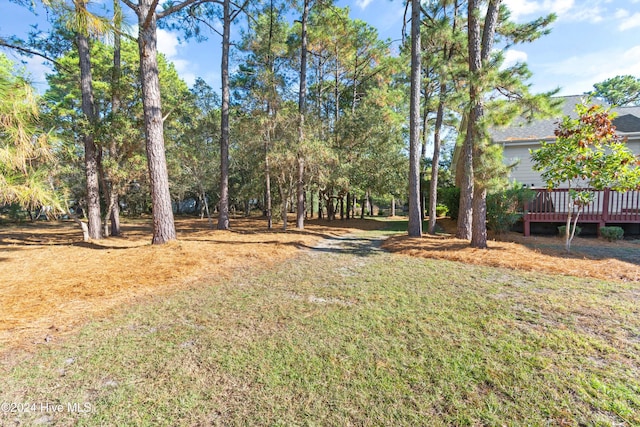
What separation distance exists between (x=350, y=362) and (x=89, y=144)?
36.4ft

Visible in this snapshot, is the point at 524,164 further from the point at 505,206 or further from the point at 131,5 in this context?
the point at 131,5

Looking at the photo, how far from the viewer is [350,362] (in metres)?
2.25

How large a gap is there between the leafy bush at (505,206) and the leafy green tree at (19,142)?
35.0 feet

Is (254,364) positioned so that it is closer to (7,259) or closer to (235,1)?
(7,259)

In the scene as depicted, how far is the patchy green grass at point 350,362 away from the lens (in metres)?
1.74

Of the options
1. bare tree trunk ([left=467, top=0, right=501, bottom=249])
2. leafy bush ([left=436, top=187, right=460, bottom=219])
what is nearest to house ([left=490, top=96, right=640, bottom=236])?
bare tree trunk ([left=467, top=0, right=501, bottom=249])

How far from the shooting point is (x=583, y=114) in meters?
5.70

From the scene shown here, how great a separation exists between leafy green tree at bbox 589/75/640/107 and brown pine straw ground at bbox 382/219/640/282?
32903mm

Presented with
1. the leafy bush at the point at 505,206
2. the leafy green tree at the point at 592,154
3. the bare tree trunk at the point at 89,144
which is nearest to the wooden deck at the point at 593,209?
the leafy bush at the point at 505,206

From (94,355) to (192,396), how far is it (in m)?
1.22

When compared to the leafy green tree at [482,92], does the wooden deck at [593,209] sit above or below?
below

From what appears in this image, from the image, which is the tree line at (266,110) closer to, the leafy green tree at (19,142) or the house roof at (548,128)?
the leafy green tree at (19,142)

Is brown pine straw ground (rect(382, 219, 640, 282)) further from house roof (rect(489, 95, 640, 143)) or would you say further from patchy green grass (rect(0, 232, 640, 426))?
house roof (rect(489, 95, 640, 143))

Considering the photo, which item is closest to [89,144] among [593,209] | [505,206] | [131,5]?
[131,5]
